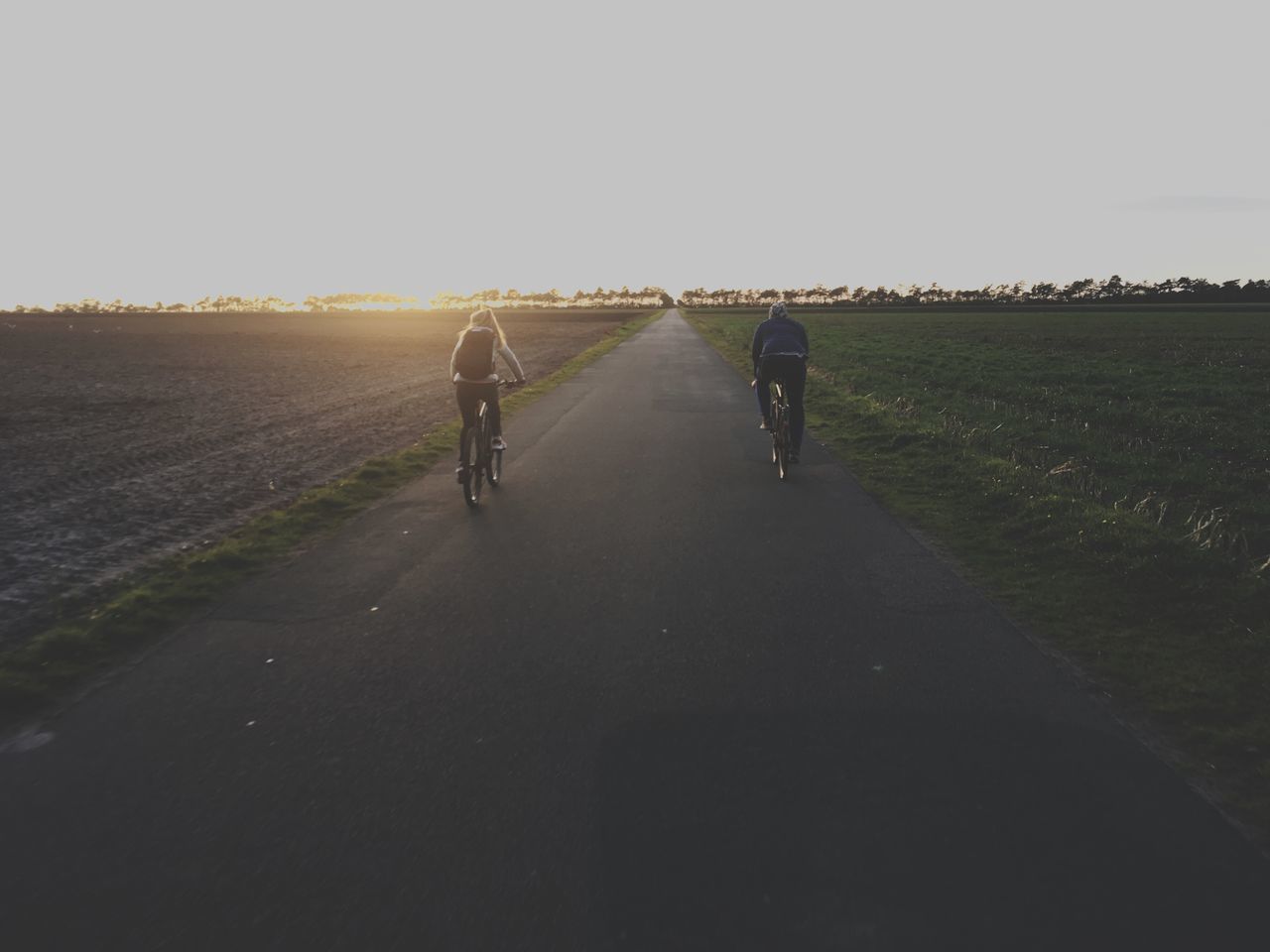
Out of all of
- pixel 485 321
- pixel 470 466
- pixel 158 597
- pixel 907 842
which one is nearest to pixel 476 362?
pixel 485 321

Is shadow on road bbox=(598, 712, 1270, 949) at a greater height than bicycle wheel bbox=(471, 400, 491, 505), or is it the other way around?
bicycle wheel bbox=(471, 400, 491, 505)

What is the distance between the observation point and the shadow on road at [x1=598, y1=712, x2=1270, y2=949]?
7.86 feet

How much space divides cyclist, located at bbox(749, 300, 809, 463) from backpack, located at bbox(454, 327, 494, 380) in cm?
355

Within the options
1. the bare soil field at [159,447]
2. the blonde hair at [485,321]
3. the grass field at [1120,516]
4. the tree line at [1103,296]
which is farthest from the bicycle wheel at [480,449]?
the tree line at [1103,296]

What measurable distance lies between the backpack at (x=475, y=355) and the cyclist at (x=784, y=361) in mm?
3547

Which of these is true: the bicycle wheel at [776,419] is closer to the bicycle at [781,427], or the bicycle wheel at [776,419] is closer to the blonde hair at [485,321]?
the bicycle at [781,427]

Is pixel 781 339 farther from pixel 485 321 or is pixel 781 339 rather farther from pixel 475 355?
pixel 475 355

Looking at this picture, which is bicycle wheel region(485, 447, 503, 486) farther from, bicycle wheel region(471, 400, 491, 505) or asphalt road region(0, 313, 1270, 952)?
asphalt road region(0, 313, 1270, 952)

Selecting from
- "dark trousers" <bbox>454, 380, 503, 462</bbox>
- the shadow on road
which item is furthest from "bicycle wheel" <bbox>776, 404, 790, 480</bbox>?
the shadow on road

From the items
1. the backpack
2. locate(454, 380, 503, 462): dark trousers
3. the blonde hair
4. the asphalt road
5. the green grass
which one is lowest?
the green grass

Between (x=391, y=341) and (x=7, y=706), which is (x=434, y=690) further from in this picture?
(x=391, y=341)

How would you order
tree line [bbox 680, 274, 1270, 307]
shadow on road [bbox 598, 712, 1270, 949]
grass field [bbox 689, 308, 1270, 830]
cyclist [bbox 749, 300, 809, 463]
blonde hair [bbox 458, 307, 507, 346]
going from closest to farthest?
shadow on road [bbox 598, 712, 1270, 949]
grass field [bbox 689, 308, 1270, 830]
blonde hair [bbox 458, 307, 507, 346]
cyclist [bbox 749, 300, 809, 463]
tree line [bbox 680, 274, 1270, 307]

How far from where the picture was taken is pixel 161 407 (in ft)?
58.1

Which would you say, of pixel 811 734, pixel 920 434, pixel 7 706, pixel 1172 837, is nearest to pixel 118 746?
pixel 7 706
